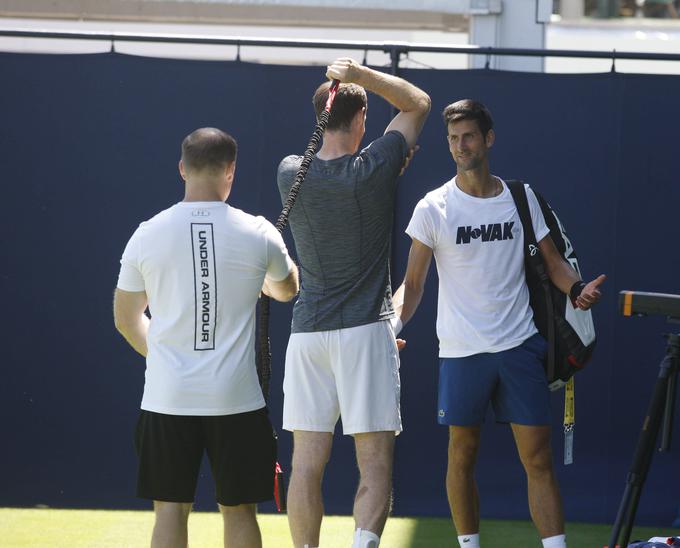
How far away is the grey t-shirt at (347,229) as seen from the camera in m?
3.72

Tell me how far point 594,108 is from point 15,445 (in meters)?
3.23

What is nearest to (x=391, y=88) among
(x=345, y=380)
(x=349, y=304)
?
(x=349, y=304)

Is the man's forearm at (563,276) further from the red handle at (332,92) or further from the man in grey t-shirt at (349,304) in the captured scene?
the red handle at (332,92)

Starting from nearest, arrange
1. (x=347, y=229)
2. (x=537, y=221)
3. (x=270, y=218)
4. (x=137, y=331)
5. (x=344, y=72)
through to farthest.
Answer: (x=137, y=331), (x=344, y=72), (x=347, y=229), (x=537, y=221), (x=270, y=218)

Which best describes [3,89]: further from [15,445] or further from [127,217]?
[15,445]

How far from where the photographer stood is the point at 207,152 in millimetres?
3379

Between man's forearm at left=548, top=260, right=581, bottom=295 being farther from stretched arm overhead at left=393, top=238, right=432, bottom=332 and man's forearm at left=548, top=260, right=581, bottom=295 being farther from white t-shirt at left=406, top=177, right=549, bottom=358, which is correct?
stretched arm overhead at left=393, top=238, right=432, bottom=332

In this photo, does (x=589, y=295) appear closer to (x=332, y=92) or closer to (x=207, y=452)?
(x=332, y=92)

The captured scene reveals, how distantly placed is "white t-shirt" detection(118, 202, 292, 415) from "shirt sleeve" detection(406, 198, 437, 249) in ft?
3.11

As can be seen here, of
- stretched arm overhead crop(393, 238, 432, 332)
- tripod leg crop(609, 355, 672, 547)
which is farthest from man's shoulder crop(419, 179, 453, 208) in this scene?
tripod leg crop(609, 355, 672, 547)

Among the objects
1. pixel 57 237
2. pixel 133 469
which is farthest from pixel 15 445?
pixel 57 237

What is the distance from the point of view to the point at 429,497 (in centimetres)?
540

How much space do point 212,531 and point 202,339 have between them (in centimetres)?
208

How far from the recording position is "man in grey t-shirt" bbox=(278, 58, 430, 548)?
3.74 metres
